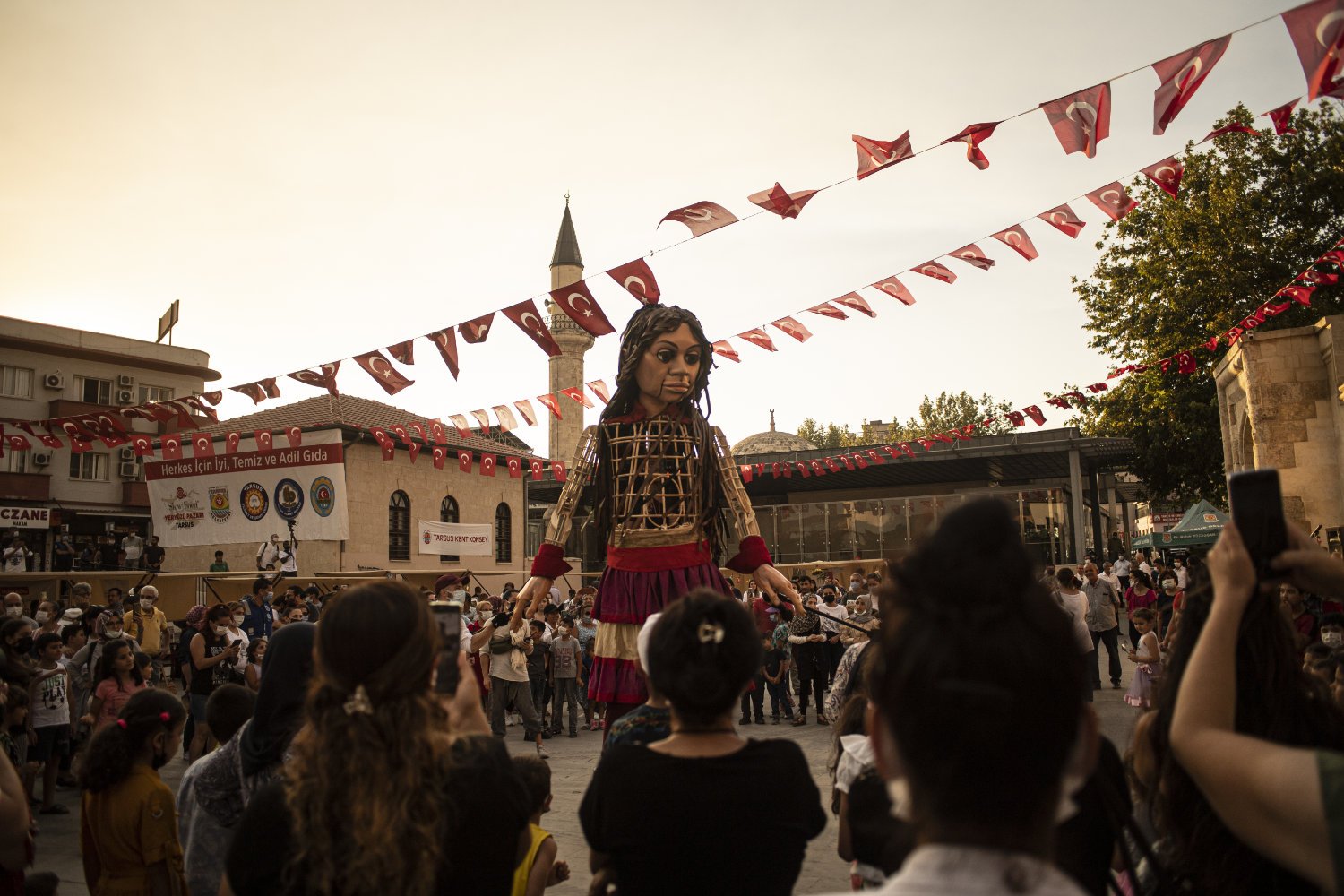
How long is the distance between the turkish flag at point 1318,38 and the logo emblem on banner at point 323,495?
24.7 meters

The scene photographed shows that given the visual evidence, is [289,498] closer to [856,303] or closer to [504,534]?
[504,534]

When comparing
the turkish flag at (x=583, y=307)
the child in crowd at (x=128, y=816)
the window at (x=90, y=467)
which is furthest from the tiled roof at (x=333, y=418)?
the child in crowd at (x=128, y=816)

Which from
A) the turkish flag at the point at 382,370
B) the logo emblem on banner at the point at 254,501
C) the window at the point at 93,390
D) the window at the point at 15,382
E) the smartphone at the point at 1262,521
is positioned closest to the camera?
the smartphone at the point at 1262,521

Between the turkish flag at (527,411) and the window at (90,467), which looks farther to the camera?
the window at (90,467)

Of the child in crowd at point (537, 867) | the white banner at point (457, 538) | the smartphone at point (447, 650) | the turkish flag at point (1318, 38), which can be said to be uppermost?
the turkish flag at point (1318, 38)

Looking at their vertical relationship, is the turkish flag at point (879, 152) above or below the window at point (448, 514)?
above

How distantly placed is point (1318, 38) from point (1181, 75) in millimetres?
887

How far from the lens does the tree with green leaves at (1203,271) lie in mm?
22094

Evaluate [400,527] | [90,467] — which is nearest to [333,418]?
[400,527]

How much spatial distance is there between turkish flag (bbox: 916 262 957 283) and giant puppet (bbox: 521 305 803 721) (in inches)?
218

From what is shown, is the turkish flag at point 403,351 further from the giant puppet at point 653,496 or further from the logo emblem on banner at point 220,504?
the logo emblem on banner at point 220,504

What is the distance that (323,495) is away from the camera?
27.1 m

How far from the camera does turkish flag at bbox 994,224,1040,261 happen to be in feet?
32.1

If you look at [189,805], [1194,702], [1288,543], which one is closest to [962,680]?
[1194,702]
